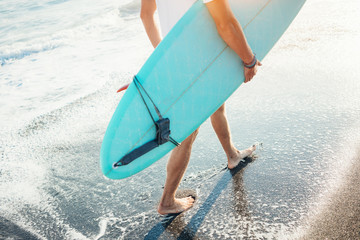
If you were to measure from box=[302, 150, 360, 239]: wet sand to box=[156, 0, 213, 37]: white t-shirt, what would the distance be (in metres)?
1.45

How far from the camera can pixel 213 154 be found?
2752mm

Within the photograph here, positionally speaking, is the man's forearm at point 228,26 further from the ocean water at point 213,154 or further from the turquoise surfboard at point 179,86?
the ocean water at point 213,154

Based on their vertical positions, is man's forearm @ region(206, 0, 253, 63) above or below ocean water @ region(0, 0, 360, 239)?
above

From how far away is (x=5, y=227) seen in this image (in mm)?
2279

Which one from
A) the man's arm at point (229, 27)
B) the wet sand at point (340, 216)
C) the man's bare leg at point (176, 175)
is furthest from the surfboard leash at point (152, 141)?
the wet sand at point (340, 216)

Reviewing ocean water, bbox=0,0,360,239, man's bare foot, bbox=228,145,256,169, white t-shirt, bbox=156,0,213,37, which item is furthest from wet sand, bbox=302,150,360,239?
white t-shirt, bbox=156,0,213,37

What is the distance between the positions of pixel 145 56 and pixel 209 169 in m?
3.65

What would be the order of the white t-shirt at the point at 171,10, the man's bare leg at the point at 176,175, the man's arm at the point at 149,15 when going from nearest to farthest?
the white t-shirt at the point at 171,10 → the man's bare leg at the point at 176,175 → the man's arm at the point at 149,15

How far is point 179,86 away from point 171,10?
0.46m

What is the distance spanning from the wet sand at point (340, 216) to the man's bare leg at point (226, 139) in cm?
70

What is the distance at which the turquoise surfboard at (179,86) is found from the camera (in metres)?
1.98

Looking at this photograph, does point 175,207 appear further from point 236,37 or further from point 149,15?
point 149,15

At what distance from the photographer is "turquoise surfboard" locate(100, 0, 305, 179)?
1.98m

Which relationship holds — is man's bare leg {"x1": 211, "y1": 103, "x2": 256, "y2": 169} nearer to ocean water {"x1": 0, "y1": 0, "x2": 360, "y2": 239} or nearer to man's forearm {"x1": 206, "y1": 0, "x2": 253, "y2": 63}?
ocean water {"x1": 0, "y1": 0, "x2": 360, "y2": 239}
